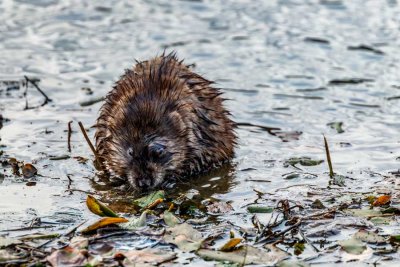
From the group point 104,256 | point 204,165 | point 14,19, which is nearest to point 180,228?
point 104,256

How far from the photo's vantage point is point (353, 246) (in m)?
6.12

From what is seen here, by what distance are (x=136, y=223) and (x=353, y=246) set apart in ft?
4.92

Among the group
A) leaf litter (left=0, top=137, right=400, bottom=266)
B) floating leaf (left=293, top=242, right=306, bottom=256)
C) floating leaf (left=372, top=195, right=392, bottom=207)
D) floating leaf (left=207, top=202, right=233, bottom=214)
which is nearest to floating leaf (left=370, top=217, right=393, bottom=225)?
leaf litter (left=0, top=137, right=400, bottom=266)

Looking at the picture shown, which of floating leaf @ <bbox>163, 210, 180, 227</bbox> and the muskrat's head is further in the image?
the muskrat's head

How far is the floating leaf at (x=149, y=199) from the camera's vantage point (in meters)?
7.00

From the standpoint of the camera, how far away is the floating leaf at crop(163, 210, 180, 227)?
21.3 ft

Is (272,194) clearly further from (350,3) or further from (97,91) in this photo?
Result: (350,3)

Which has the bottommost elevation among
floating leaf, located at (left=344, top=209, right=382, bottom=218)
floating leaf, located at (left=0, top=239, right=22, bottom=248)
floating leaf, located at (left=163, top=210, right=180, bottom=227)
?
floating leaf, located at (left=344, top=209, right=382, bottom=218)

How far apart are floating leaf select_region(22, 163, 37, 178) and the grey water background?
0.11 m

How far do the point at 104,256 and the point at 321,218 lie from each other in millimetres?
1664

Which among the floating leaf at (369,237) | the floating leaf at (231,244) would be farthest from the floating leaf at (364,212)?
the floating leaf at (231,244)

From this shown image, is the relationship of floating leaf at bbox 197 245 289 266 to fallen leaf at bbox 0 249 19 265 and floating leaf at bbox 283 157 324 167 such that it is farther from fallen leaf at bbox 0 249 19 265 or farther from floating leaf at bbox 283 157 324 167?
floating leaf at bbox 283 157 324 167

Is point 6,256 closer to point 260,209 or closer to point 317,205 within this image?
point 260,209

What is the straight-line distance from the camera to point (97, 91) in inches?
399
